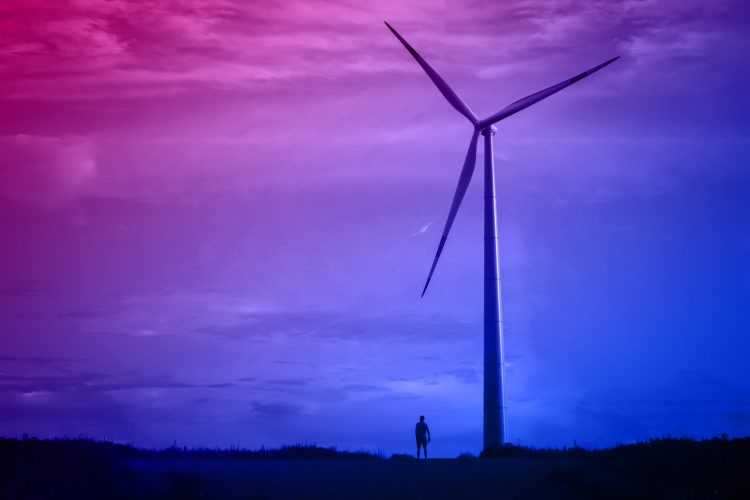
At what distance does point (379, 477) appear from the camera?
30.5 metres

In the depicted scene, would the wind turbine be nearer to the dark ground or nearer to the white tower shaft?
the white tower shaft

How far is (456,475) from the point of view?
31.1m

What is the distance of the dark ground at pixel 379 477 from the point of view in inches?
1101

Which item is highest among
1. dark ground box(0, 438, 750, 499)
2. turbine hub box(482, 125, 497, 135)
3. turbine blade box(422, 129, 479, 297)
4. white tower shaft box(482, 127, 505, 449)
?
turbine hub box(482, 125, 497, 135)

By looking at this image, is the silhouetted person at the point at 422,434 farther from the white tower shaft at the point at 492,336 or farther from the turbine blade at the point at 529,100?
the turbine blade at the point at 529,100

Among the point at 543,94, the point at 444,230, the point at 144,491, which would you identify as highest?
the point at 543,94

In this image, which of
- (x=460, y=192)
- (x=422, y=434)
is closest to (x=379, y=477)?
(x=422, y=434)

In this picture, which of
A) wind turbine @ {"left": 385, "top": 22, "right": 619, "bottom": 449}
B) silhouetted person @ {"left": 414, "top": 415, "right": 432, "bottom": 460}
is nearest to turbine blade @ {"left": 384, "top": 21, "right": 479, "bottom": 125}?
wind turbine @ {"left": 385, "top": 22, "right": 619, "bottom": 449}

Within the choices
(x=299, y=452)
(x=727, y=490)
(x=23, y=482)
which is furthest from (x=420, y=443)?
(x=23, y=482)

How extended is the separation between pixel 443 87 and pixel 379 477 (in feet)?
91.8

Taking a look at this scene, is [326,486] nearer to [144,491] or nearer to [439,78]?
[144,491]

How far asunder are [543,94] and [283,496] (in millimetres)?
30011

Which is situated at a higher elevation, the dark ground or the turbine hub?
the turbine hub

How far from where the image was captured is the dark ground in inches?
1101
